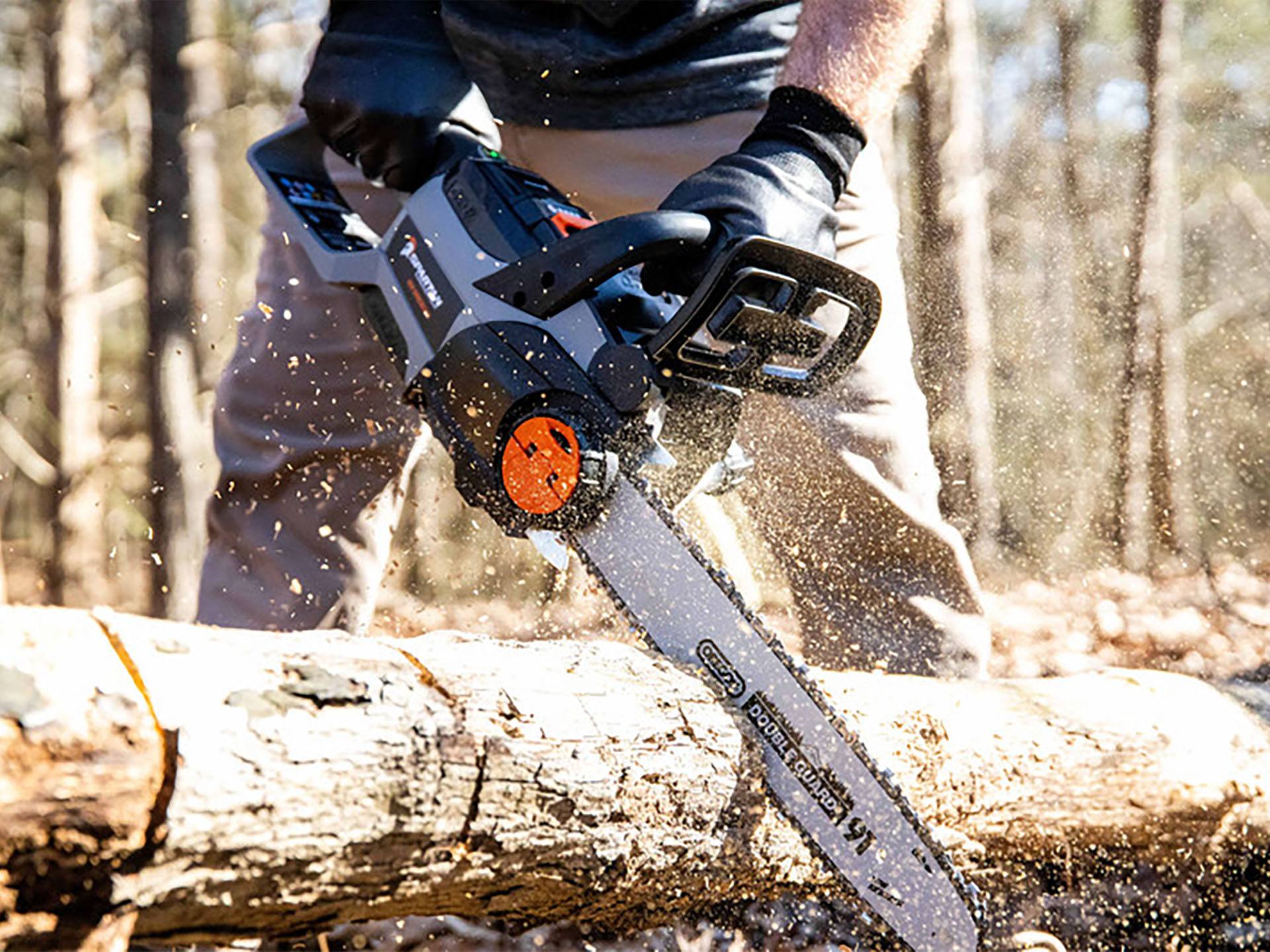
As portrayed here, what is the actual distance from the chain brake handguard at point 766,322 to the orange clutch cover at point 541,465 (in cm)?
21

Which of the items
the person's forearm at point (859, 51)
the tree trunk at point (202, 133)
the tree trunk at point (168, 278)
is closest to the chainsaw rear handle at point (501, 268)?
the person's forearm at point (859, 51)

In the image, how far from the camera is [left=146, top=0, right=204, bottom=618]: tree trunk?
670cm

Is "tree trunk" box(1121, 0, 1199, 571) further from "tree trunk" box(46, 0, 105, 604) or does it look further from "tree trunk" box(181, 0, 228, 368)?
"tree trunk" box(46, 0, 105, 604)

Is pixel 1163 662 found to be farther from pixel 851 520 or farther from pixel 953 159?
pixel 851 520

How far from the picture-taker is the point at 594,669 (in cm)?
176

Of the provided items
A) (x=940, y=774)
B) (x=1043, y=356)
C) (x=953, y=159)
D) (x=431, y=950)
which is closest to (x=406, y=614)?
(x=953, y=159)

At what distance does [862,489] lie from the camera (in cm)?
266

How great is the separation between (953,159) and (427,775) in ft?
24.2

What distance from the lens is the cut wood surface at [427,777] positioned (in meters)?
1.23

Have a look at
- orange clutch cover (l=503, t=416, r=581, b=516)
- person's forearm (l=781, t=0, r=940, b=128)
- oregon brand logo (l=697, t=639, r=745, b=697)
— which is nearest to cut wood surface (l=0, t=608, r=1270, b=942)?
oregon brand logo (l=697, t=639, r=745, b=697)

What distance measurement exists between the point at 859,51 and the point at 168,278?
17.6 ft

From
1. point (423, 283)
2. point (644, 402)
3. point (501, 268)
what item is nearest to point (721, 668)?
point (644, 402)

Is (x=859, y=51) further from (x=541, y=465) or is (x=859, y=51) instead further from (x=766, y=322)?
(x=541, y=465)

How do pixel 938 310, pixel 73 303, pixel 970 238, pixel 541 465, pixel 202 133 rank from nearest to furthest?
pixel 541 465 < pixel 202 133 < pixel 970 238 < pixel 938 310 < pixel 73 303
